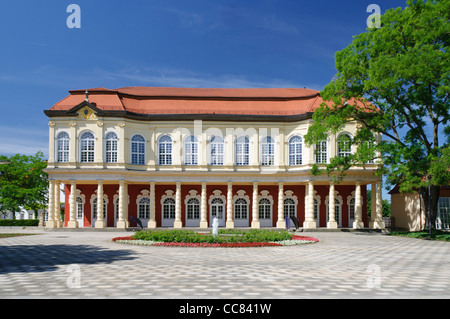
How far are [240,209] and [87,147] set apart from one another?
48.8 feet

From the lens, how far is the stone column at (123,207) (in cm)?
3491

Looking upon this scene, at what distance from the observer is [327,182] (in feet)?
120

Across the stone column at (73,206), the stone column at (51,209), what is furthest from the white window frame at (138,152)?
the stone column at (51,209)

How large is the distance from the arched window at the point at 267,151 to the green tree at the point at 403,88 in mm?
7748

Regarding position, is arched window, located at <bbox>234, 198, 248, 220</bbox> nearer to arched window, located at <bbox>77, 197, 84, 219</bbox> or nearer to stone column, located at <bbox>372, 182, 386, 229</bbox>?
stone column, located at <bbox>372, 182, 386, 229</bbox>

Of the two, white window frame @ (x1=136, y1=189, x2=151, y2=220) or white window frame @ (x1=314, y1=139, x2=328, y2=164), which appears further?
white window frame @ (x1=136, y1=189, x2=151, y2=220)

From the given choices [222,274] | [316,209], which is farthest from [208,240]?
[316,209]

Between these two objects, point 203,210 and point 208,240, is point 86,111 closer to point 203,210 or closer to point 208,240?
point 203,210

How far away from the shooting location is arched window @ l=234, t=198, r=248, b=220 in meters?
39.1

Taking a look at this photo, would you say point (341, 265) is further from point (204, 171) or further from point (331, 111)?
point (204, 171)

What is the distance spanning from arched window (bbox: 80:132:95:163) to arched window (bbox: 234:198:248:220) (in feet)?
44.9

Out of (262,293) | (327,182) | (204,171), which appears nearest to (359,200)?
(327,182)

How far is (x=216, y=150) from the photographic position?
122 ft

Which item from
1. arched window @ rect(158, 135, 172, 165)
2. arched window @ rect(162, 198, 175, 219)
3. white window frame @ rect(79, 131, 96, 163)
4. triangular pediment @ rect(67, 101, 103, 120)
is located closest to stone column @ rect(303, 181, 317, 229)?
arched window @ rect(162, 198, 175, 219)
